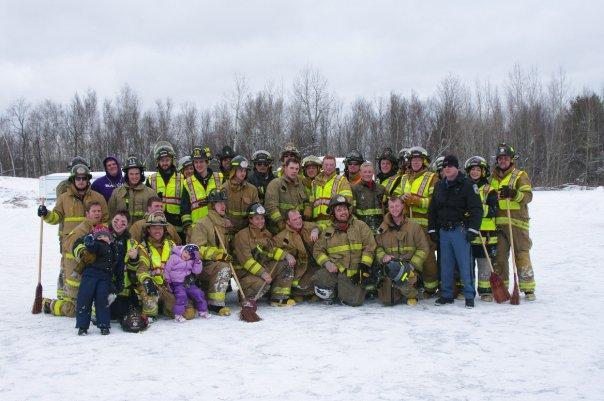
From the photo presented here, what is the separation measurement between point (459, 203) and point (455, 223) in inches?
11.4

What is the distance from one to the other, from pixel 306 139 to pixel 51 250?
2991 cm

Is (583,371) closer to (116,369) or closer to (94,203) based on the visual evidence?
(116,369)

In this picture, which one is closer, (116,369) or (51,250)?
(116,369)

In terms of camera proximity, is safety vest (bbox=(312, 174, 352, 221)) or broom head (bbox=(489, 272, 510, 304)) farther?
safety vest (bbox=(312, 174, 352, 221))

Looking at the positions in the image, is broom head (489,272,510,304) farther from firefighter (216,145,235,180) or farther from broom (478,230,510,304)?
firefighter (216,145,235,180)

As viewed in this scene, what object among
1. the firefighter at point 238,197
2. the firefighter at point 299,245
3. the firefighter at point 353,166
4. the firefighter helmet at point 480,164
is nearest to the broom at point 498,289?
the firefighter helmet at point 480,164

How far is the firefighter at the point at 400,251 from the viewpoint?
271 inches

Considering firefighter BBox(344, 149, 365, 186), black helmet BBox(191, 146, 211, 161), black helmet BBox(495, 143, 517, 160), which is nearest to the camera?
black helmet BBox(495, 143, 517, 160)

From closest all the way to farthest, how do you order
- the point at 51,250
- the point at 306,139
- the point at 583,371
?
the point at 583,371 < the point at 51,250 < the point at 306,139

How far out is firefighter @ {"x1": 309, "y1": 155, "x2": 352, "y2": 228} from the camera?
24.7 ft

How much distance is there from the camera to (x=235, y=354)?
5027 millimetres

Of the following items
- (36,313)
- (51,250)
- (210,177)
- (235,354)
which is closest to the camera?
(235,354)

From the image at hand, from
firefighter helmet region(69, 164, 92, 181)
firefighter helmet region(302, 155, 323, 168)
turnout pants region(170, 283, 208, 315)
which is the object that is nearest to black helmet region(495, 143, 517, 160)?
firefighter helmet region(302, 155, 323, 168)

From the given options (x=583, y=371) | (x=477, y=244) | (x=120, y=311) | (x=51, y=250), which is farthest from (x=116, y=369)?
(x=51, y=250)
